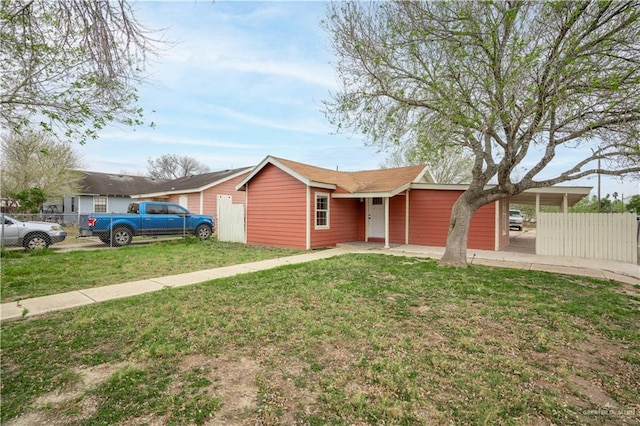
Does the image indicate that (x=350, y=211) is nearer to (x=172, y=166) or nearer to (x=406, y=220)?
(x=406, y=220)

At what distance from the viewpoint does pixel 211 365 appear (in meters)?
3.06

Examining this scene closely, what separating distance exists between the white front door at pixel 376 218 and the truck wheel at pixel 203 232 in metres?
8.04

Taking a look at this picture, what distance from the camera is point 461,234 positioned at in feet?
27.2

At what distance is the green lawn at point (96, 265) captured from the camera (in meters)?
6.22

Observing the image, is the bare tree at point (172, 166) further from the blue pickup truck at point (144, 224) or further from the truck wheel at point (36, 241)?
the truck wheel at point (36, 241)

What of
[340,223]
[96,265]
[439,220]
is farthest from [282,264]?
[439,220]

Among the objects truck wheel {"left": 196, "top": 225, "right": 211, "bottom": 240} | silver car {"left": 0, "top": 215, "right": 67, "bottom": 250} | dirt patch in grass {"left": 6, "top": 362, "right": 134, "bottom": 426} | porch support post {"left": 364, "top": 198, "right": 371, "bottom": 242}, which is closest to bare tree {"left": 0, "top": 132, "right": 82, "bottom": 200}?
silver car {"left": 0, "top": 215, "right": 67, "bottom": 250}

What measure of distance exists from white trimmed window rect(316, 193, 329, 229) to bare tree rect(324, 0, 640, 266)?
13.8ft

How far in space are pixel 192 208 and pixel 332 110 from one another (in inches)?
587

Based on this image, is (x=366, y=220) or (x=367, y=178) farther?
(x=367, y=178)

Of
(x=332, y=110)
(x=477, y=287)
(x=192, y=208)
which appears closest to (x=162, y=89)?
(x=332, y=110)

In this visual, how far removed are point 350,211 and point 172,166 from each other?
42364 mm

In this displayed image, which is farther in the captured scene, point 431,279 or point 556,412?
point 431,279

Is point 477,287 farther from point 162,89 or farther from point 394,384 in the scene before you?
point 162,89
